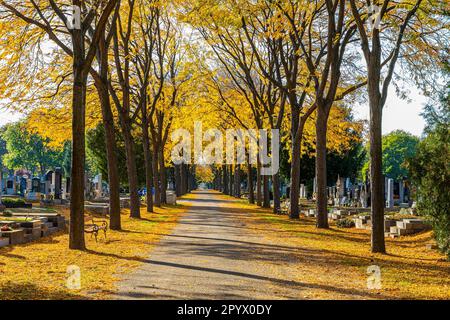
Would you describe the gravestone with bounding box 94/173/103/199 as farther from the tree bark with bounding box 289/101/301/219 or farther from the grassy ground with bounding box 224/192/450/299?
the grassy ground with bounding box 224/192/450/299

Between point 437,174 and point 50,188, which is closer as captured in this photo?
point 437,174

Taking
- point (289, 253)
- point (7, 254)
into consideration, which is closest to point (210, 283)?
point (289, 253)

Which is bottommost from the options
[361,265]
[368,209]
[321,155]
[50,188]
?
[361,265]

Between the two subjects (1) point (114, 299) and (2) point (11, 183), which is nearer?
(1) point (114, 299)

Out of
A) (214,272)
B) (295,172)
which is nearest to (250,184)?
(295,172)

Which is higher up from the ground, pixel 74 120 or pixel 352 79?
pixel 352 79

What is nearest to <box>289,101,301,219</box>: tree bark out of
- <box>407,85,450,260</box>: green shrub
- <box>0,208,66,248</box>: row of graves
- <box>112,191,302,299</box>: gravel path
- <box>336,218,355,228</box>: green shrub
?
<box>336,218,355,228</box>: green shrub

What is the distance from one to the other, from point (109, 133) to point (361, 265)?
10.2 meters

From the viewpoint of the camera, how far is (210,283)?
9.17 metres

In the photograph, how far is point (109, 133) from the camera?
19.2 metres

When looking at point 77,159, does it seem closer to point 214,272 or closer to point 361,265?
point 214,272

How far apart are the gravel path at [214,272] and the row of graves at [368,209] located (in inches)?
153

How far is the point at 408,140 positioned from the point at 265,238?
125 m
